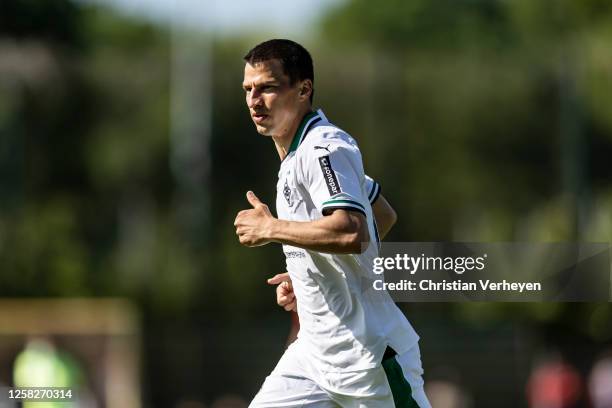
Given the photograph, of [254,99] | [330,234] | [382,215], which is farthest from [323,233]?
[382,215]

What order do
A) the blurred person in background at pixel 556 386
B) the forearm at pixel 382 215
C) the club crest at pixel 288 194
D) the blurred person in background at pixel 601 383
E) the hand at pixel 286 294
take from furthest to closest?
the blurred person in background at pixel 556 386 → the blurred person in background at pixel 601 383 → the forearm at pixel 382 215 → the hand at pixel 286 294 → the club crest at pixel 288 194

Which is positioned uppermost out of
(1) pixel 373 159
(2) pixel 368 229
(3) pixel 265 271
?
(2) pixel 368 229

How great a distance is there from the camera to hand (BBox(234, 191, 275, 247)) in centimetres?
651

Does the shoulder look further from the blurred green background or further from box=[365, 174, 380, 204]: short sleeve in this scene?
the blurred green background

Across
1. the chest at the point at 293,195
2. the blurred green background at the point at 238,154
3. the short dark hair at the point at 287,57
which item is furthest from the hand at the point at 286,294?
the blurred green background at the point at 238,154

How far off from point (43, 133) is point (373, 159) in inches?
510

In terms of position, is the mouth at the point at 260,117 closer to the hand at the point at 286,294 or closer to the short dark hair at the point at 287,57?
the short dark hair at the point at 287,57

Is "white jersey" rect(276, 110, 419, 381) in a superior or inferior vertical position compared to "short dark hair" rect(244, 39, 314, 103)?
inferior

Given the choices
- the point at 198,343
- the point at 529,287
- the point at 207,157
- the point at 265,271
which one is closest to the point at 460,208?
the point at 207,157

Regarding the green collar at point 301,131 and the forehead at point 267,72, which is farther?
the forehead at point 267,72

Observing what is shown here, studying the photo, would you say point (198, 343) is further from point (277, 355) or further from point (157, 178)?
point (157, 178)

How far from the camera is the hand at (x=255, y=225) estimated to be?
6.51 meters

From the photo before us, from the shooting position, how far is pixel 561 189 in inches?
1837

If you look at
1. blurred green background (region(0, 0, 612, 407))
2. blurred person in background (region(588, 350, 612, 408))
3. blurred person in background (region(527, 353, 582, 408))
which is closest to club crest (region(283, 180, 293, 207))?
blurred person in background (region(588, 350, 612, 408))
